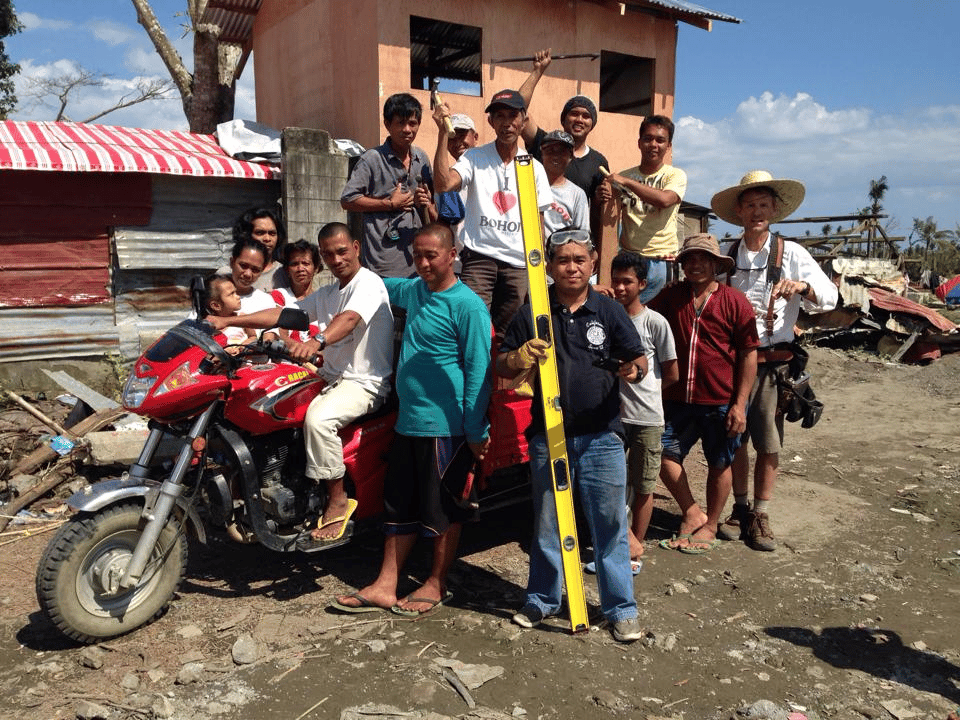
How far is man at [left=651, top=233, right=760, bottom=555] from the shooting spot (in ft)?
14.7

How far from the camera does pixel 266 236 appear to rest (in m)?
4.89

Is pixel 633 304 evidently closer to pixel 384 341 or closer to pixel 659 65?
pixel 384 341

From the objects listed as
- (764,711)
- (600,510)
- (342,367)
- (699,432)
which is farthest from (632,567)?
(342,367)

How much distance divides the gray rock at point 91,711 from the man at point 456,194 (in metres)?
3.10

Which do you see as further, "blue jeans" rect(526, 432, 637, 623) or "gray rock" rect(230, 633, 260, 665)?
"blue jeans" rect(526, 432, 637, 623)

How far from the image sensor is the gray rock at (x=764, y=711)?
9.73 ft

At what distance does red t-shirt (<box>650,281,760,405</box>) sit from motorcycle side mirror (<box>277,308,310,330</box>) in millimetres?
2394

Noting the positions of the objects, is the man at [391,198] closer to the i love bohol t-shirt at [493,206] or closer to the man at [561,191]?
the i love bohol t-shirt at [493,206]

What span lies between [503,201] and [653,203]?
1.14 m

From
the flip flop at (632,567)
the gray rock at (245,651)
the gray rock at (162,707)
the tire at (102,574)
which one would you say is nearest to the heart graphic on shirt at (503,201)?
the flip flop at (632,567)

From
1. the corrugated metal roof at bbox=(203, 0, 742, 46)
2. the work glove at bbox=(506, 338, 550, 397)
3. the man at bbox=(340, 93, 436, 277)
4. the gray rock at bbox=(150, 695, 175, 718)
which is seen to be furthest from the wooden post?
the corrugated metal roof at bbox=(203, 0, 742, 46)

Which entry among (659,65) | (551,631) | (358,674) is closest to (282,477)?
(358,674)

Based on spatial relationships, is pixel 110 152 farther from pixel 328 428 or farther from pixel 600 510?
pixel 600 510

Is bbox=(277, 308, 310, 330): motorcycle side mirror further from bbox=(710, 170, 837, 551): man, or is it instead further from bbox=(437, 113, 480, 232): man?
bbox=(710, 170, 837, 551): man
